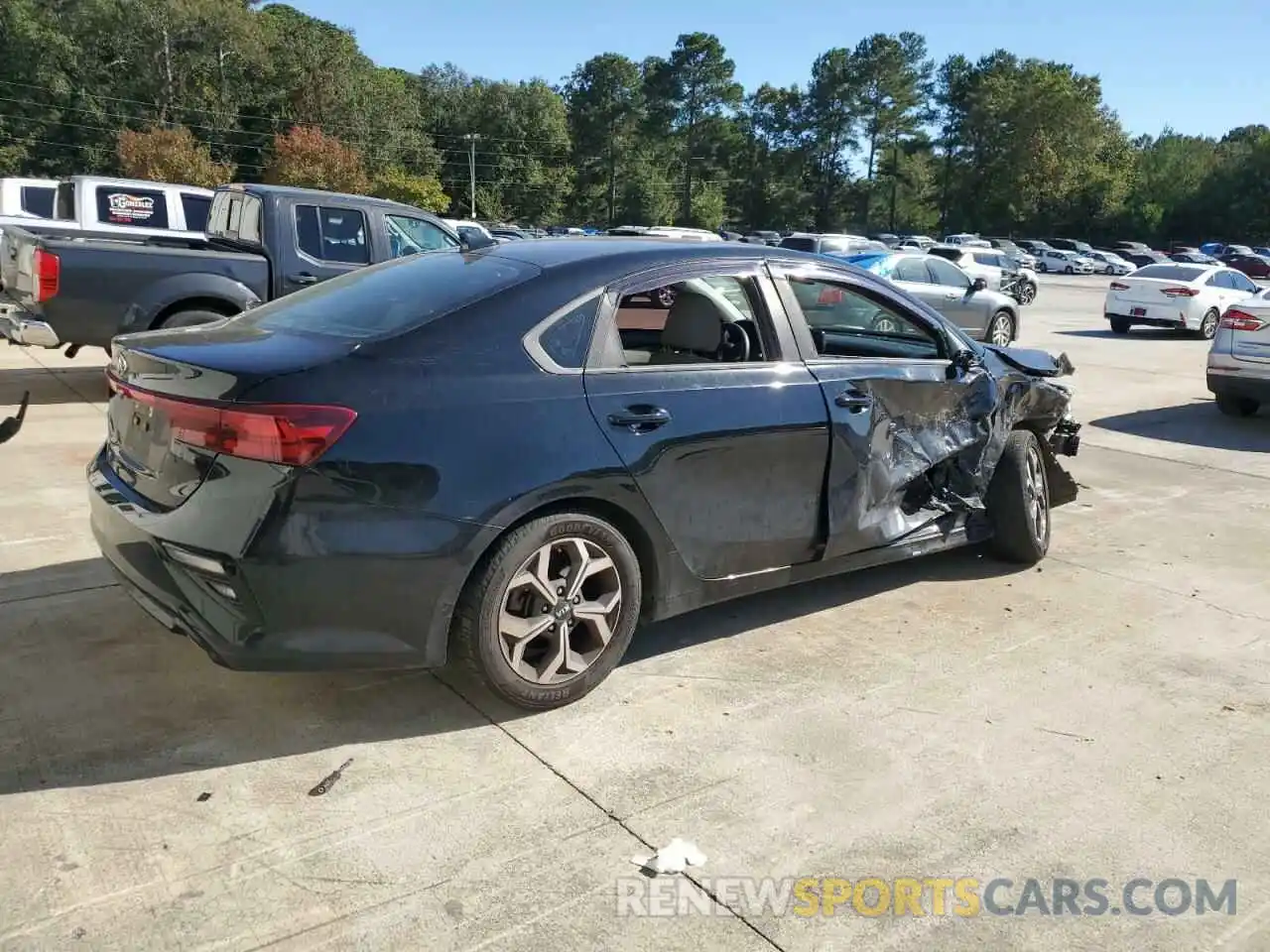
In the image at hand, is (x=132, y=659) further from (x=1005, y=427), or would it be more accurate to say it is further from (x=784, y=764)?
(x=1005, y=427)

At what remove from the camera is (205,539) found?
10.2 feet

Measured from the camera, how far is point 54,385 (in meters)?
9.93

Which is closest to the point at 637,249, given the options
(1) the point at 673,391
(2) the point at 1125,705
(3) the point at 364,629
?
(1) the point at 673,391

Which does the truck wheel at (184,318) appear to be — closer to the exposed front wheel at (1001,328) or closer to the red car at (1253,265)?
the exposed front wheel at (1001,328)

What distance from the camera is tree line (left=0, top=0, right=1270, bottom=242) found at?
211ft

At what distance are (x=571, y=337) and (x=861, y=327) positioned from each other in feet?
7.19

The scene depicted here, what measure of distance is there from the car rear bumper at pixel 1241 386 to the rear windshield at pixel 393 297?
29.1ft

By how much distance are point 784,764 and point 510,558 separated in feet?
3.70

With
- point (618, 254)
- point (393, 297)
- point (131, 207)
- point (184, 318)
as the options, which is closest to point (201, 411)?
point (393, 297)

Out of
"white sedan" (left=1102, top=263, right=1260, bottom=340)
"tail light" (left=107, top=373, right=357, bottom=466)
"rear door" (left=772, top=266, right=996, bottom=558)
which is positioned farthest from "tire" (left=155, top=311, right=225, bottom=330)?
"white sedan" (left=1102, top=263, right=1260, bottom=340)

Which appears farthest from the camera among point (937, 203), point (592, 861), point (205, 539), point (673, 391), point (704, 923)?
point (937, 203)

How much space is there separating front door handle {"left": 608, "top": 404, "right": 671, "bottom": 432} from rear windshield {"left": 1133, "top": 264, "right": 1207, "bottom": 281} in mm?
19747

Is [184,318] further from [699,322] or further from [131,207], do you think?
[699,322]

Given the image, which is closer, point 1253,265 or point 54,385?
point 54,385
